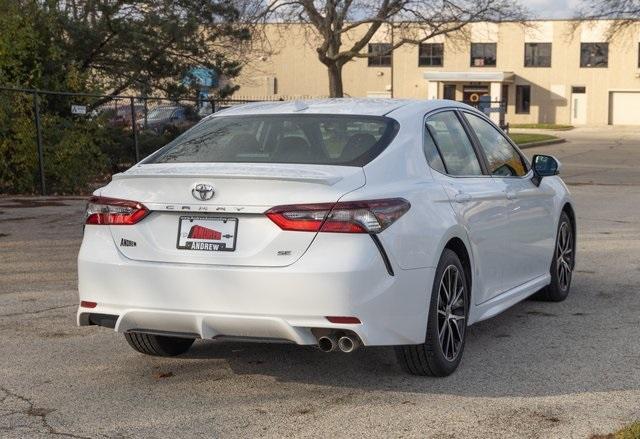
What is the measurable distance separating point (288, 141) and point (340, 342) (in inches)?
53.3

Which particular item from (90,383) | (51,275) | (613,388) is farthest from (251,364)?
(51,275)

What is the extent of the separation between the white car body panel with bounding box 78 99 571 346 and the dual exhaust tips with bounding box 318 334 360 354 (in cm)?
6

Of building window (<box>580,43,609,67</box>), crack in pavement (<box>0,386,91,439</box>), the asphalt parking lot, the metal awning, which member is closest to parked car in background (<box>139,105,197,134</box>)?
the asphalt parking lot

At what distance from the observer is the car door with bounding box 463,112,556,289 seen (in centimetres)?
745

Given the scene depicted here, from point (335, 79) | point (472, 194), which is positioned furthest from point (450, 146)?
point (335, 79)

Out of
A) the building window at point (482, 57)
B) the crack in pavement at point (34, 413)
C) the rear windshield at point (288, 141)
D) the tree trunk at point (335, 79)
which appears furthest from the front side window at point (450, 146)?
the building window at point (482, 57)

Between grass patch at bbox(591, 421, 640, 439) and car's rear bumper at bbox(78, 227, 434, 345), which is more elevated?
car's rear bumper at bbox(78, 227, 434, 345)

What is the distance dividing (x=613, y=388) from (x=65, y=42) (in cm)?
2173

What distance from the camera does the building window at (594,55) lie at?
80125 mm

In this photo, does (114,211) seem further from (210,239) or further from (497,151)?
(497,151)

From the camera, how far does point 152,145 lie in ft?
78.1

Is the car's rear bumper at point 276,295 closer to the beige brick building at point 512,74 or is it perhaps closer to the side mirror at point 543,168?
the side mirror at point 543,168

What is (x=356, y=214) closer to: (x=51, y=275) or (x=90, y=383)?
(x=90, y=383)

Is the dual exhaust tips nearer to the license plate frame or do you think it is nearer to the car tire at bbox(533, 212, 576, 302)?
the license plate frame
